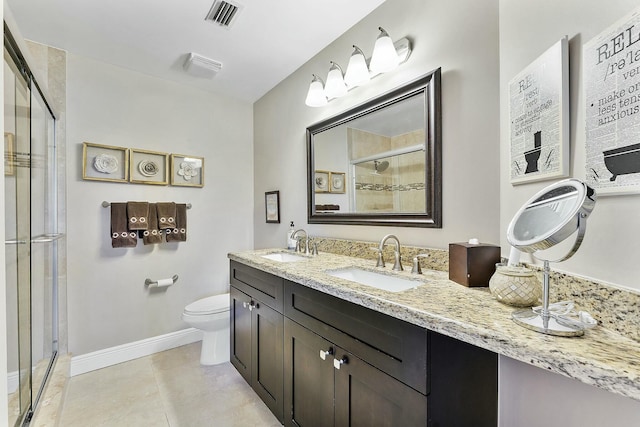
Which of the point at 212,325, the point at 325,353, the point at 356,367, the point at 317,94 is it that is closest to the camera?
the point at 356,367

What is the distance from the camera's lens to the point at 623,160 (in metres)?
0.66

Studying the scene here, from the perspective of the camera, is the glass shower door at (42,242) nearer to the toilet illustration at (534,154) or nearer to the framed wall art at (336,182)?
the framed wall art at (336,182)

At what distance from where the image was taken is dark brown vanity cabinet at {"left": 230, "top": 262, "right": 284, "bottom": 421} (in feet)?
4.91

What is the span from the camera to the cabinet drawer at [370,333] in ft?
2.71

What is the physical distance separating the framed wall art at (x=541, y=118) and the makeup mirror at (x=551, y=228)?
0.18 meters

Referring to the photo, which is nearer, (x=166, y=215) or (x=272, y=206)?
(x=166, y=215)

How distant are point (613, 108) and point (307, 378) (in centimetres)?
139

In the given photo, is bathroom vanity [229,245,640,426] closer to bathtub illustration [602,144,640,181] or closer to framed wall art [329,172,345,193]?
bathtub illustration [602,144,640,181]

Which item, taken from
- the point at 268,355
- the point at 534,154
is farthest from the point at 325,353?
the point at 534,154

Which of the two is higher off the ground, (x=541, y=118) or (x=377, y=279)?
(x=541, y=118)

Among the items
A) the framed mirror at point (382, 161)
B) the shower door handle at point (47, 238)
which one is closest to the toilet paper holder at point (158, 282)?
the shower door handle at point (47, 238)

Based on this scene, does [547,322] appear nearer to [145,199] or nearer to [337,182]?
[337,182]

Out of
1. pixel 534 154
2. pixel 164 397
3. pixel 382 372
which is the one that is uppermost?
pixel 534 154

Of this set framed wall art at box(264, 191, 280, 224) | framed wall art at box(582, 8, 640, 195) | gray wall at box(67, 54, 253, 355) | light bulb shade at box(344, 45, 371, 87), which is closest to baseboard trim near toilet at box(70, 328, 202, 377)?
gray wall at box(67, 54, 253, 355)
